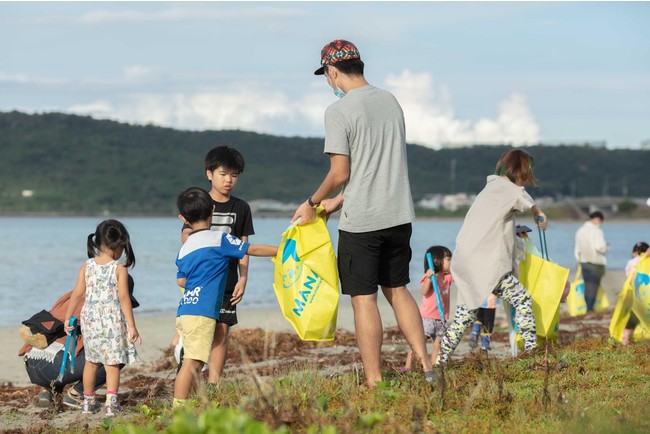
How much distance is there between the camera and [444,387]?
5965 mm

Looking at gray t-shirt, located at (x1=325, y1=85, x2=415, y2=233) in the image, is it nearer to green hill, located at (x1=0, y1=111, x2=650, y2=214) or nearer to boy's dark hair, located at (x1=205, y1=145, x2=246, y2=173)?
boy's dark hair, located at (x1=205, y1=145, x2=246, y2=173)

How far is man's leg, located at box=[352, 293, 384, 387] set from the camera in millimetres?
6641

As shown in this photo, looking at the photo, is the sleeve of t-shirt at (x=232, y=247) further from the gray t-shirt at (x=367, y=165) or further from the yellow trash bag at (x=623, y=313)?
the yellow trash bag at (x=623, y=313)

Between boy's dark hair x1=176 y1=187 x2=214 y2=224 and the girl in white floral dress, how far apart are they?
0.61 m

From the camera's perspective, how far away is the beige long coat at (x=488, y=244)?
798 cm

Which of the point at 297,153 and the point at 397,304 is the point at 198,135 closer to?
the point at 297,153

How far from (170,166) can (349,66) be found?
122981mm

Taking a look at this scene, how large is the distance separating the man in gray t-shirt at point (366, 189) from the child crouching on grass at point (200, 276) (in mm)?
546

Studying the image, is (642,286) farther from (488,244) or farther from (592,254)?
(592,254)

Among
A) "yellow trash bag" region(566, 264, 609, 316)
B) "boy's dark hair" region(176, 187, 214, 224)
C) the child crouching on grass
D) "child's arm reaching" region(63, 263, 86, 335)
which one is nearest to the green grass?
the child crouching on grass

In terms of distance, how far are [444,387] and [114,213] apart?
119604 millimetres

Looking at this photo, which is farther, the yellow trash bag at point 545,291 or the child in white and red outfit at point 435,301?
the child in white and red outfit at point 435,301

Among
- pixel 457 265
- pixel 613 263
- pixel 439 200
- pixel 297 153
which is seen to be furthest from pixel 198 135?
pixel 457 265

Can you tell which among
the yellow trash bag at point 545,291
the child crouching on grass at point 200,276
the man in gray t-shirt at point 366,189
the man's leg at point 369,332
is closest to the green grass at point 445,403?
the man's leg at point 369,332
